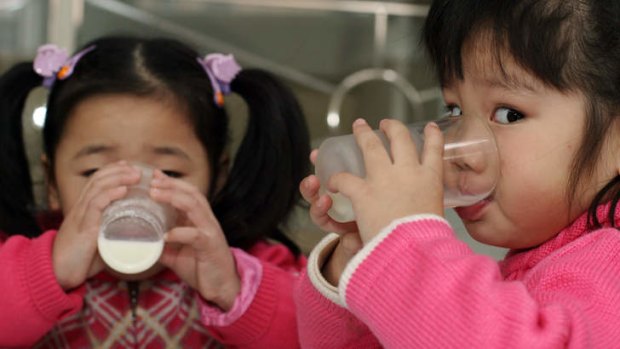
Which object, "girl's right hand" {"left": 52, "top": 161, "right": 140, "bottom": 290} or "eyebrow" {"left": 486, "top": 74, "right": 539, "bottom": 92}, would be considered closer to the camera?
"eyebrow" {"left": 486, "top": 74, "right": 539, "bottom": 92}

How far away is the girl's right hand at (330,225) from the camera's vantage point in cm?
88

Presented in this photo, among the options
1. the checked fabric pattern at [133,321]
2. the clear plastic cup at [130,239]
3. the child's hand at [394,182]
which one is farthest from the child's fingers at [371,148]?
the checked fabric pattern at [133,321]

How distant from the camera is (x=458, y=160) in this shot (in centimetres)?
86

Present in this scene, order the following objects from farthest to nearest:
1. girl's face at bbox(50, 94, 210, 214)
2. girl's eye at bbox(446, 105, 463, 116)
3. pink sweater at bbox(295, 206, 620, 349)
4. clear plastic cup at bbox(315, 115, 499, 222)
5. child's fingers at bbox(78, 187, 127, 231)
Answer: girl's face at bbox(50, 94, 210, 214) → child's fingers at bbox(78, 187, 127, 231) → girl's eye at bbox(446, 105, 463, 116) → clear plastic cup at bbox(315, 115, 499, 222) → pink sweater at bbox(295, 206, 620, 349)

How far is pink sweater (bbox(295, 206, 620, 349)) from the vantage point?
2.40 ft

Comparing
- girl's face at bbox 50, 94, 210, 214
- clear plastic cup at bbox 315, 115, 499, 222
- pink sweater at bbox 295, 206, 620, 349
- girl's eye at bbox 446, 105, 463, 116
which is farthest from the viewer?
girl's face at bbox 50, 94, 210, 214

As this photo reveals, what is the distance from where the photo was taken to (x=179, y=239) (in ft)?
3.70

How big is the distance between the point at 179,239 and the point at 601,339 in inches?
21.2

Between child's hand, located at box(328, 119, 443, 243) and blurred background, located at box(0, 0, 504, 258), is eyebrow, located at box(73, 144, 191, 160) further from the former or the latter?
blurred background, located at box(0, 0, 504, 258)

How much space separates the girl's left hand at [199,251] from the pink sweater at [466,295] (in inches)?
15.7

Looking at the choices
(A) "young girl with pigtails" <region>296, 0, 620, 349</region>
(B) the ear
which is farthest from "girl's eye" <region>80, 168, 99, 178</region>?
(A) "young girl with pigtails" <region>296, 0, 620, 349</region>

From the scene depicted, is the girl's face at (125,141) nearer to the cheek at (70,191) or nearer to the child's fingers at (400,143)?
the cheek at (70,191)

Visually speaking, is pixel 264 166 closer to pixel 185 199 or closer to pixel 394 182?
pixel 185 199

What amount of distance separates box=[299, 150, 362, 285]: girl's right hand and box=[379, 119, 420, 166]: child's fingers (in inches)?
3.2
